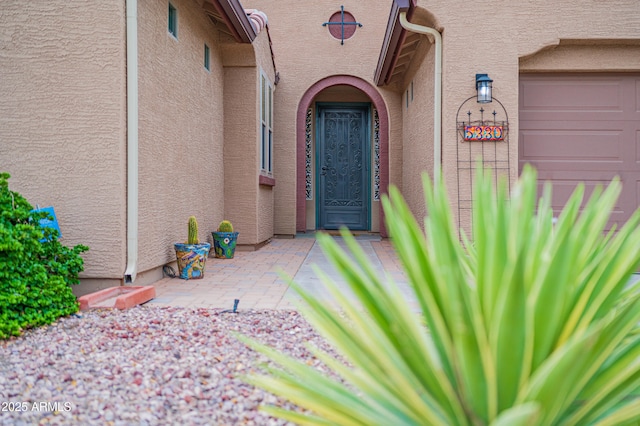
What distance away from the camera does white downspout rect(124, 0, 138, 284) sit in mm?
4363

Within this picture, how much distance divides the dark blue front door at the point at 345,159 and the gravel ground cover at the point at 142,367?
7.68 meters

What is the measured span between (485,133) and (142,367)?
4377 millimetres

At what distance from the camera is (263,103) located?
28.5 feet

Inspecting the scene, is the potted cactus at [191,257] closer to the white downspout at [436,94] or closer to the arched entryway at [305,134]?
the white downspout at [436,94]

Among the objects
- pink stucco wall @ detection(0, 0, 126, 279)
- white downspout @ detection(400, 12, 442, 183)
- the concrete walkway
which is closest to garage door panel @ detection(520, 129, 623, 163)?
white downspout @ detection(400, 12, 442, 183)

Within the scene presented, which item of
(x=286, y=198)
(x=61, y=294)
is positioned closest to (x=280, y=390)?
(x=61, y=294)

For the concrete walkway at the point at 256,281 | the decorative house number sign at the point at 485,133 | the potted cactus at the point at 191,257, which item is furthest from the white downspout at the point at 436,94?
the potted cactus at the point at 191,257

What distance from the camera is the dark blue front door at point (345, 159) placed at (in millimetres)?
11352

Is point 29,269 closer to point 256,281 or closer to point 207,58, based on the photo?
point 256,281

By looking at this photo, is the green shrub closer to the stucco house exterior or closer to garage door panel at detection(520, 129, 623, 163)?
the stucco house exterior

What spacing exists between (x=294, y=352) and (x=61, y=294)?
1787 millimetres

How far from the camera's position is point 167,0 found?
5.38 m

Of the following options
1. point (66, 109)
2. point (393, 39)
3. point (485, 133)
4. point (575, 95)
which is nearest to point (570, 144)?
point (575, 95)

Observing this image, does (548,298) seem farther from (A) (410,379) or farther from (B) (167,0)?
(B) (167,0)
